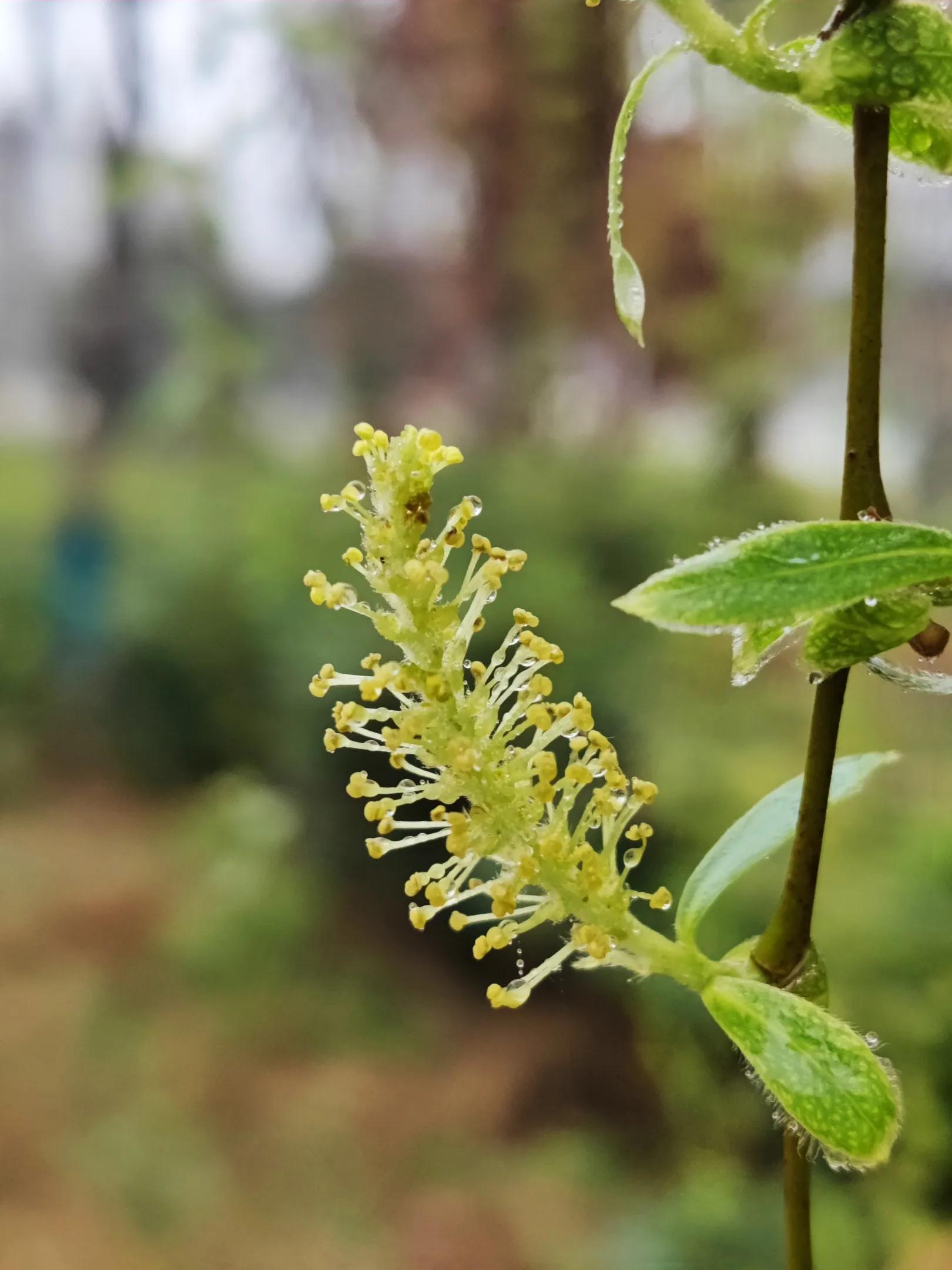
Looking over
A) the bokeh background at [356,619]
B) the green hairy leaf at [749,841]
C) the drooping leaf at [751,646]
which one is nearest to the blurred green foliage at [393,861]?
the bokeh background at [356,619]

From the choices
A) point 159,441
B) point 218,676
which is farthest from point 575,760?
point 159,441

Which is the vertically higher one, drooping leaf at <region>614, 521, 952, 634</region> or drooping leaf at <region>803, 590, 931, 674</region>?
drooping leaf at <region>614, 521, 952, 634</region>

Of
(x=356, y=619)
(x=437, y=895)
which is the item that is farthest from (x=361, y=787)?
(x=356, y=619)

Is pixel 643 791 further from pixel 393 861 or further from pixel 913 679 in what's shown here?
pixel 393 861

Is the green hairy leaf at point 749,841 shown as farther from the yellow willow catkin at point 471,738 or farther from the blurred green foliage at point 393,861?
the blurred green foliage at point 393,861

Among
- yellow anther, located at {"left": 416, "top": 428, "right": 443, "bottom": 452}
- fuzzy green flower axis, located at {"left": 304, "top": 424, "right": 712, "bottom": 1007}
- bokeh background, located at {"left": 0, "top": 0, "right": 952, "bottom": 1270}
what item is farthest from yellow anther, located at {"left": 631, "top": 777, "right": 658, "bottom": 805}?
bokeh background, located at {"left": 0, "top": 0, "right": 952, "bottom": 1270}

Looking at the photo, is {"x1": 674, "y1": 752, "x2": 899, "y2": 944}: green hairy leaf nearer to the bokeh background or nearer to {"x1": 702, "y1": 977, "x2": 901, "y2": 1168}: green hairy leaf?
{"x1": 702, "y1": 977, "x2": 901, "y2": 1168}: green hairy leaf
